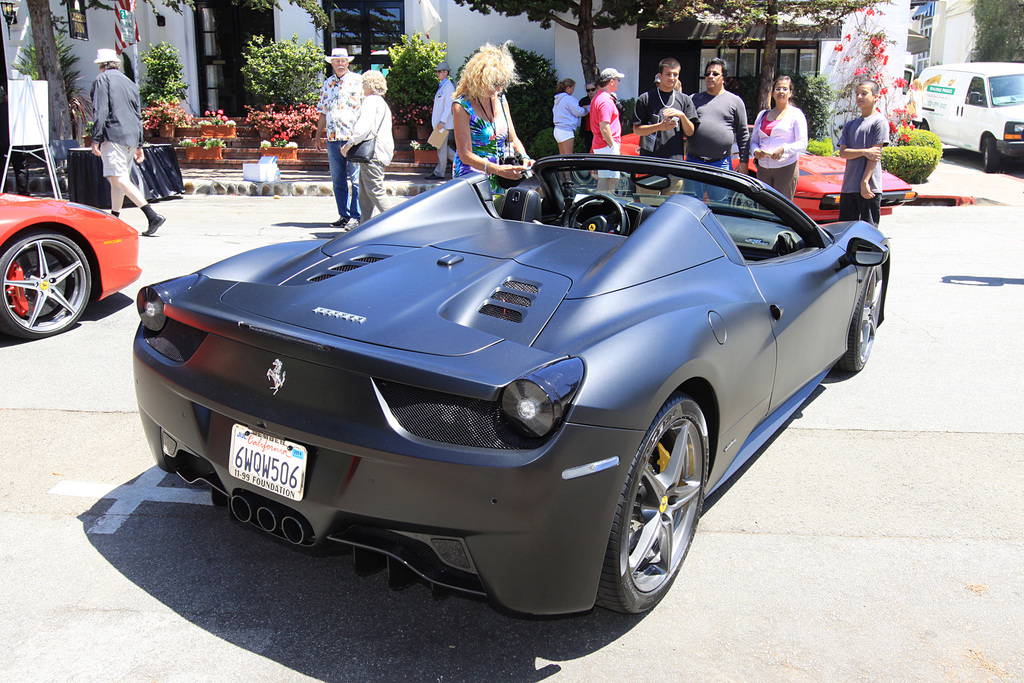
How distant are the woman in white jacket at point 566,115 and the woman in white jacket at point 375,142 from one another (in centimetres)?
392

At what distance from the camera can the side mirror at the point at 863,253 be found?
4.00 metres

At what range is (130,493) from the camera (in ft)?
11.2

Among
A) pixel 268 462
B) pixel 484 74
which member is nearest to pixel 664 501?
pixel 268 462

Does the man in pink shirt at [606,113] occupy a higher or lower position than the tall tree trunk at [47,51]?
lower

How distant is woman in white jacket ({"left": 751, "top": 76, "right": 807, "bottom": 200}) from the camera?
8211 mm

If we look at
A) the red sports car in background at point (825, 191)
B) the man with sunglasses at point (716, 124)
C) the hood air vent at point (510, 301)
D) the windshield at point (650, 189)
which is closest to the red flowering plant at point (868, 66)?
the red sports car in background at point (825, 191)

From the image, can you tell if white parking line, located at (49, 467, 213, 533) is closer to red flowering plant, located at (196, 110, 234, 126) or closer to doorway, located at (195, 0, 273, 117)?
red flowering plant, located at (196, 110, 234, 126)

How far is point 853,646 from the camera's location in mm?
2561

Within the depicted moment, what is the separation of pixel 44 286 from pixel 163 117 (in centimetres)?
1285

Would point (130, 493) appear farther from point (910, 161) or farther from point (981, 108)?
point (981, 108)

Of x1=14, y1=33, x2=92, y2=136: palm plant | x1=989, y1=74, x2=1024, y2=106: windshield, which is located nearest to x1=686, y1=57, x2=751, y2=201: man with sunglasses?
x1=989, y1=74, x2=1024, y2=106: windshield

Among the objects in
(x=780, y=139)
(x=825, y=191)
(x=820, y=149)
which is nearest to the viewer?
(x=780, y=139)

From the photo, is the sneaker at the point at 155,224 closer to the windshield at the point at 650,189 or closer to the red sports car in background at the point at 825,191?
the red sports car in background at the point at 825,191

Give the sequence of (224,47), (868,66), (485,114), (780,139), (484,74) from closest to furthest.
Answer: (484,74), (485,114), (780,139), (868,66), (224,47)
